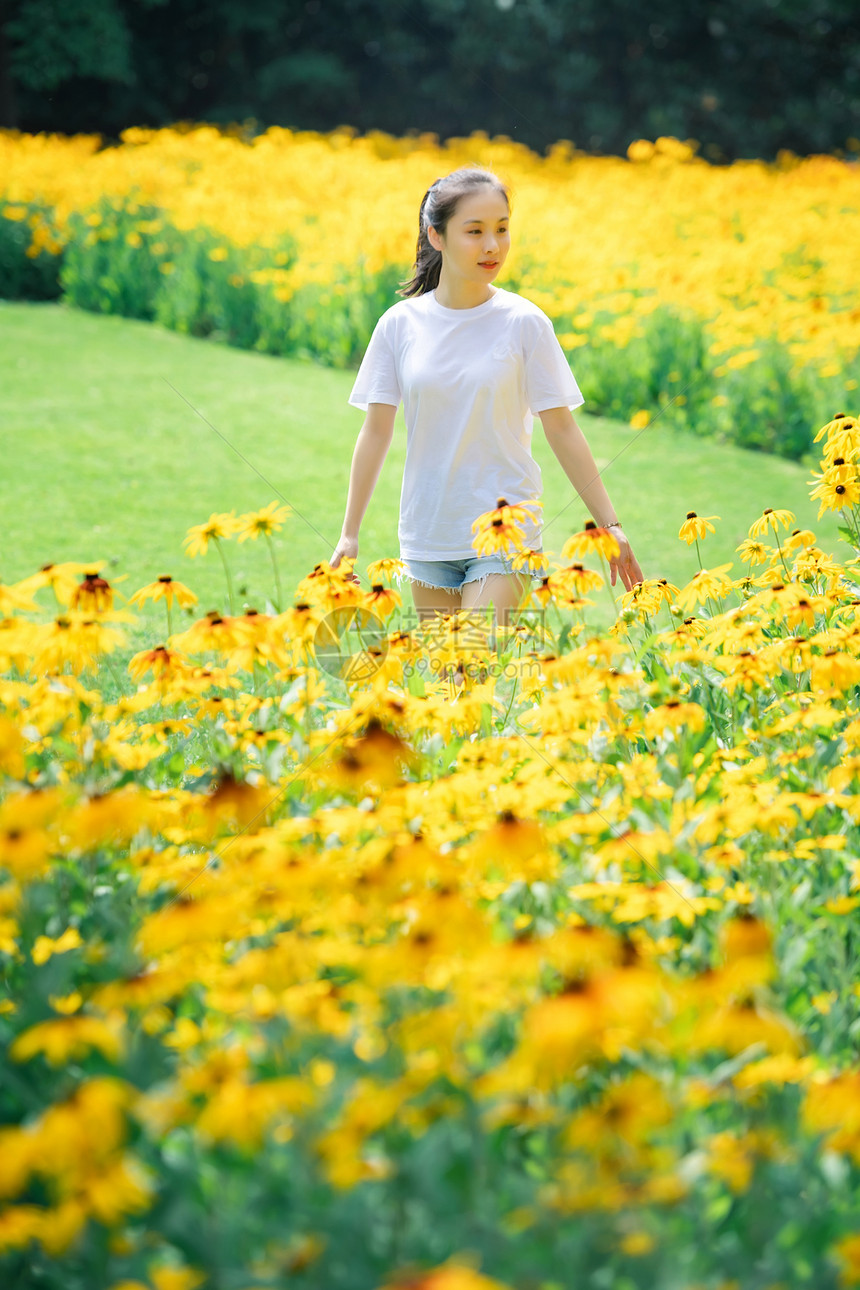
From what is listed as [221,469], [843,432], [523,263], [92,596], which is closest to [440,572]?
[843,432]

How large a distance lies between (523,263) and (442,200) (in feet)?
21.9

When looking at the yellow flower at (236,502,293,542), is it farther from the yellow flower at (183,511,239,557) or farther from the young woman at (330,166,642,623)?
the young woman at (330,166,642,623)

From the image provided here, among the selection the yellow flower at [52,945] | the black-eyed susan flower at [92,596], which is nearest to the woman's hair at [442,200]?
the black-eyed susan flower at [92,596]

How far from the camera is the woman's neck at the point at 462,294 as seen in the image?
341cm

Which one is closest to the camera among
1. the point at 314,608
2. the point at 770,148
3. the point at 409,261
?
the point at 314,608

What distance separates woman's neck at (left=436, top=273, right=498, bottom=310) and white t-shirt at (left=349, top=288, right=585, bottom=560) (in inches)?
1.0

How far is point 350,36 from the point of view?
22.2m

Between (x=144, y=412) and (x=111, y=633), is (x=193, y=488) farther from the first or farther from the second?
(x=111, y=633)

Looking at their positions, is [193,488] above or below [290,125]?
below

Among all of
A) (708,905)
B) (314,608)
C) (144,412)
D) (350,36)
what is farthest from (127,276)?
(350,36)

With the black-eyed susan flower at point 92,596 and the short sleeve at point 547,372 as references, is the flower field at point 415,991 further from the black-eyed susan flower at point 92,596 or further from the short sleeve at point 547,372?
the short sleeve at point 547,372

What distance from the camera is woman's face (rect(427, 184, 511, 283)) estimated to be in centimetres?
324

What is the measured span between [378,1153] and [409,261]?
8.32 meters

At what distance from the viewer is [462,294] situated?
343 centimetres
